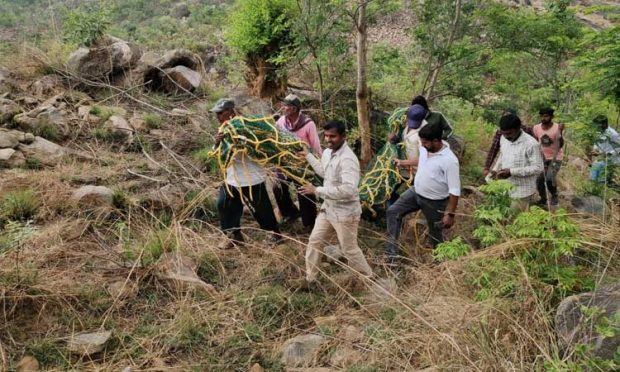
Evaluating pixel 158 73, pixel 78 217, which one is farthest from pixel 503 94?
pixel 78 217

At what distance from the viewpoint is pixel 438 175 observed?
14.0 ft

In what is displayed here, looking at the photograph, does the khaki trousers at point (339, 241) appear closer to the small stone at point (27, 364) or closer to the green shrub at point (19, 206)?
the small stone at point (27, 364)

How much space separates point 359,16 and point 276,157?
2.38 m

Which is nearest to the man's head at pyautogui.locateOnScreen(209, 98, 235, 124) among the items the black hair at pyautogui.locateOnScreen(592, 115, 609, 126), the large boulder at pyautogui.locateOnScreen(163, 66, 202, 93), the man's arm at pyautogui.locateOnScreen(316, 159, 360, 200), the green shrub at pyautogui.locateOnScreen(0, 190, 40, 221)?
the man's arm at pyautogui.locateOnScreen(316, 159, 360, 200)

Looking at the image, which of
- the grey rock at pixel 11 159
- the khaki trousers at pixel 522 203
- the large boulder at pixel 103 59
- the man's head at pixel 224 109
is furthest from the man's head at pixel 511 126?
the large boulder at pixel 103 59

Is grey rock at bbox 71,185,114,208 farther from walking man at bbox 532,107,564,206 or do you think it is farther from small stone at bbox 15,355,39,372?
walking man at bbox 532,107,564,206

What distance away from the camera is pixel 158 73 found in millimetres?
8609

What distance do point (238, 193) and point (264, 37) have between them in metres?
3.62

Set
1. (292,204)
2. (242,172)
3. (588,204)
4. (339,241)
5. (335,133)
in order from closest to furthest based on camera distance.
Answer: (335,133)
(339,241)
(242,172)
(292,204)
(588,204)

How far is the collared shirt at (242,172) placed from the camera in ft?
15.4

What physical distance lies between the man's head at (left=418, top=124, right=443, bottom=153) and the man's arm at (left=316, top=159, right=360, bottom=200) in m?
0.60

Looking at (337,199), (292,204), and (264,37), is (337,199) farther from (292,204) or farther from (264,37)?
(264,37)

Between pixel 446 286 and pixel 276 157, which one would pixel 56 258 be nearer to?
pixel 276 157

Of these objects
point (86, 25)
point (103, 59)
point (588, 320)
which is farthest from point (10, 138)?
point (588, 320)
